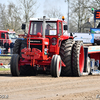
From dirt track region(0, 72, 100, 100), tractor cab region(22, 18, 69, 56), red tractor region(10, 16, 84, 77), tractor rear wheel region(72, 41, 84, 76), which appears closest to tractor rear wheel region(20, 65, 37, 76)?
red tractor region(10, 16, 84, 77)

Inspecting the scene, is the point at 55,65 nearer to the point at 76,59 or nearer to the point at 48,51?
the point at 48,51

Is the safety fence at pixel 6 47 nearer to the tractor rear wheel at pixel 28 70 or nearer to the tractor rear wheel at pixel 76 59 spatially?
the tractor rear wheel at pixel 28 70

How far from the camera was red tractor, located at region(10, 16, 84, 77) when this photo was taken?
10.2 metres

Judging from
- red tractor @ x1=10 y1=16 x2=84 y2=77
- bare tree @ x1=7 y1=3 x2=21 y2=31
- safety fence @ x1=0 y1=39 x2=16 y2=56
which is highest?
bare tree @ x1=7 y1=3 x2=21 y2=31

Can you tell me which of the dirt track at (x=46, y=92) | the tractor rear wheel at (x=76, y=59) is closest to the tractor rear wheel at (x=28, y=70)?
the tractor rear wheel at (x=76, y=59)

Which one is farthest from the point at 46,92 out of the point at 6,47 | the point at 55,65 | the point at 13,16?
the point at 13,16

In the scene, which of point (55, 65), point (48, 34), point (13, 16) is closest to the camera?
point (55, 65)

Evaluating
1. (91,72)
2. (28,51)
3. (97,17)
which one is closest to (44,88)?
(28,51)

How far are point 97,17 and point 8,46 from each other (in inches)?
426

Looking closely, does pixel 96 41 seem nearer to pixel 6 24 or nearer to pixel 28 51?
pixel 28 51

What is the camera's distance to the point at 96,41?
15555 millimetres

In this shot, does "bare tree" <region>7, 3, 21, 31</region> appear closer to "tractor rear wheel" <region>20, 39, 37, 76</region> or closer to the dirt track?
"tractor rear wheel" <region>20, 39, 37, 76</region>

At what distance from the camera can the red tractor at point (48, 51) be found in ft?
33.4

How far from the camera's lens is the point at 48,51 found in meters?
10.8
